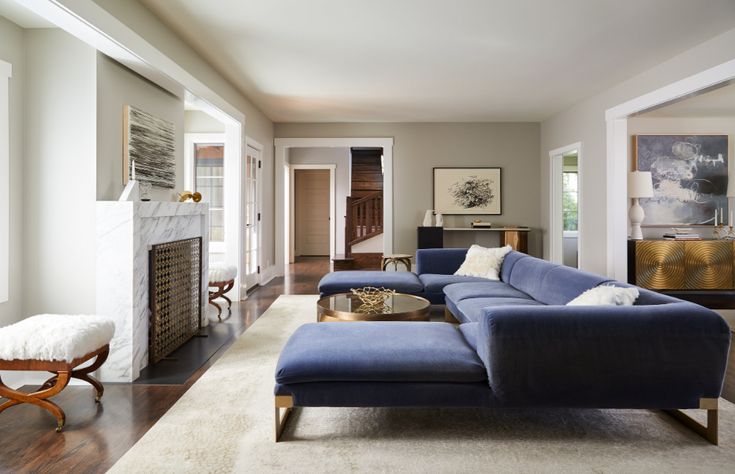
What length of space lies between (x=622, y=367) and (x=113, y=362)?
300 centimetres

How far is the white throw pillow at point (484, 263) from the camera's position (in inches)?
207

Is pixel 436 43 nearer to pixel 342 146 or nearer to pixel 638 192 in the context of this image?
pixel 638 192

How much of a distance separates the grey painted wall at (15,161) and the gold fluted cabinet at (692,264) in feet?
19.8

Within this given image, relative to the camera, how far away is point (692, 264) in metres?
5.77

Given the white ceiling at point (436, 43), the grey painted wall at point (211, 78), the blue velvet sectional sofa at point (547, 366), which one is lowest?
the blue velvet sectional sofa at point (547, 366)

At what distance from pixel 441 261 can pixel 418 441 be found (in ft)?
11.7

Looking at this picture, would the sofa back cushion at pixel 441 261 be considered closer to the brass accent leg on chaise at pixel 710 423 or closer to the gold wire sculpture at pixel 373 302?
the gold wire sculpture at pixel 373 302

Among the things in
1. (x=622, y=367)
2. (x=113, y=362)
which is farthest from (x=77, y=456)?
(x=622, y=367)

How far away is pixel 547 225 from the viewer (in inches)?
331

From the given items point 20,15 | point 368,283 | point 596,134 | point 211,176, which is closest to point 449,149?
point 596,134

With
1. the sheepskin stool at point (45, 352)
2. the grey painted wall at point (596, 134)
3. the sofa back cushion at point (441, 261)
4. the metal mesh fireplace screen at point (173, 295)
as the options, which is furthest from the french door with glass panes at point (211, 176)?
the grey painted wall at point (596, 134)

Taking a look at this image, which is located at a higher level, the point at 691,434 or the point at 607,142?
the point at 607,142

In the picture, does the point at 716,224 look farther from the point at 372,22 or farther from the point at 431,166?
the point at 372,22

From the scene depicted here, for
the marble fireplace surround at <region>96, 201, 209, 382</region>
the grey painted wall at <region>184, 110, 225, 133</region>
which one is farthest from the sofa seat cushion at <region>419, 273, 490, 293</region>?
the grey painted wall at <region>184, 110, 225, 133</region>
